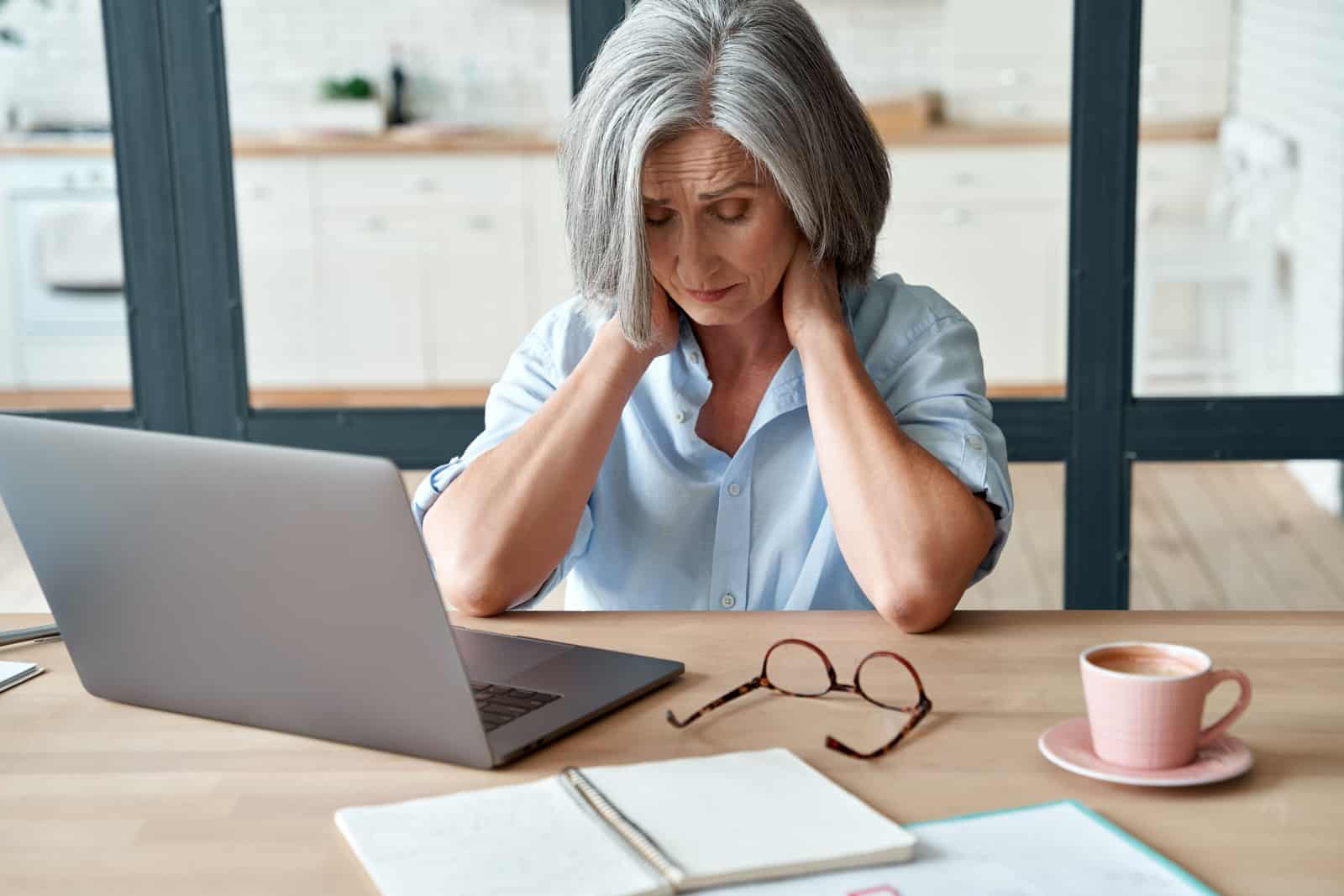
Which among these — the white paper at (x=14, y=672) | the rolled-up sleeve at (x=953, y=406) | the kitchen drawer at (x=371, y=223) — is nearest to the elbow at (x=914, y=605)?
the rolled-up sleeve at (x=953, y=406)

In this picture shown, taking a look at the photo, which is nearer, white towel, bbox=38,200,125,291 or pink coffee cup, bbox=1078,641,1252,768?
pink coffee cup, bbox=1078,641,1252,768

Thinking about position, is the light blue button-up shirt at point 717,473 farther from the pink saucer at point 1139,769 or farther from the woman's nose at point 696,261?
the pink saucer at point 1139,769

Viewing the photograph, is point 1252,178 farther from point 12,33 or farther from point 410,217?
point 12,33

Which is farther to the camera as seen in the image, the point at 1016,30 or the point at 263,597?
the point at 1016,30

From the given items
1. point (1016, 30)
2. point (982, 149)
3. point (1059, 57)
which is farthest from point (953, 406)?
point (982, 149)

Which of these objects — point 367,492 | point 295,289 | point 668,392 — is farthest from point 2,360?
point 367,492

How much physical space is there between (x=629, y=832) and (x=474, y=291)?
3.57m

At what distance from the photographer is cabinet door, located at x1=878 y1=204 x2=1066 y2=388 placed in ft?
7.95

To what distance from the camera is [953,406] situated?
4.66 feet

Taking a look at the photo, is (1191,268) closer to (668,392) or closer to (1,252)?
(668,392)

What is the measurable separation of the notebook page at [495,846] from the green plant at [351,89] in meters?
3.63

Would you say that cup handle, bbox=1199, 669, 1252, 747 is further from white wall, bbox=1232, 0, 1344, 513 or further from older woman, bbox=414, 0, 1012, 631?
white wall, bbox=1232, 0, 1344, 513

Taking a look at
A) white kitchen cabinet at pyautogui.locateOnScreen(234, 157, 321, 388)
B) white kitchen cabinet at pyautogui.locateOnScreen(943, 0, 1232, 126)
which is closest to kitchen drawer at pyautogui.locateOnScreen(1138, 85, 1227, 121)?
→ white kitchen cabinet at pyautogui.locateOnScreen(943, 0, 1232, 126)

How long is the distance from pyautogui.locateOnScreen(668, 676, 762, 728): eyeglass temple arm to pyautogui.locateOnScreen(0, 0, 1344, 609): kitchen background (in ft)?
2.38
